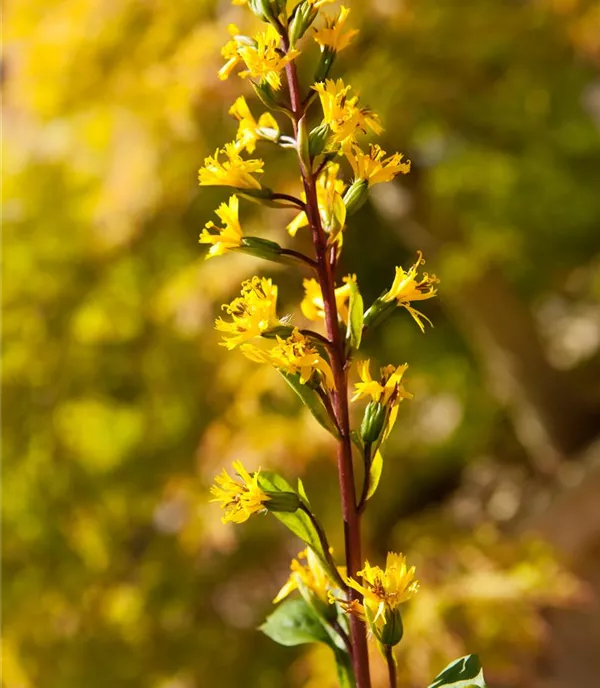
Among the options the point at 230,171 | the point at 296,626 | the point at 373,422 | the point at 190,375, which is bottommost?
the point at 190,375

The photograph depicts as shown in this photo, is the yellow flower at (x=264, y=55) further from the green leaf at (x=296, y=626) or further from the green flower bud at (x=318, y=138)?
the green leaf at (x=296, y=626)

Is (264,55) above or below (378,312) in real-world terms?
above

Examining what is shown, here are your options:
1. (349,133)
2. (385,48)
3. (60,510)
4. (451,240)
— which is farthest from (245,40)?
(451,240)

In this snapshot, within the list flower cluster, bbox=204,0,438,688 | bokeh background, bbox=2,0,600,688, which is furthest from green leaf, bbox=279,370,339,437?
bokeh background, bbox=2,0,600,688

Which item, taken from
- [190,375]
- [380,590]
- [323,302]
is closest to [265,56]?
[323,302]

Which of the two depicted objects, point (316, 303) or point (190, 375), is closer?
point (316, 303)

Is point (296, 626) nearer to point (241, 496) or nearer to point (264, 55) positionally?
point (241, 496)
